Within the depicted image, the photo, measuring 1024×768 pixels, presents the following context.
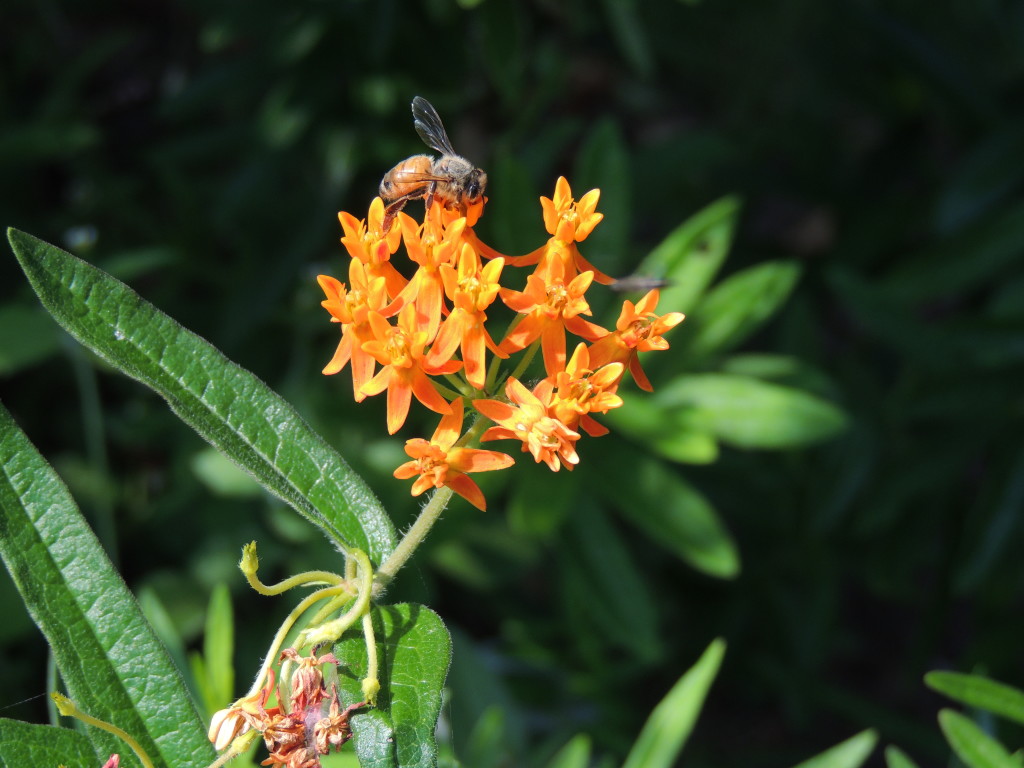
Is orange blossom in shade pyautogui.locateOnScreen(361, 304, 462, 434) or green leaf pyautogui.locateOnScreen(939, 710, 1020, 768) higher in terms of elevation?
orange blossom in shade pyautogui.locateOnScreen(361, 304, 462, 434)

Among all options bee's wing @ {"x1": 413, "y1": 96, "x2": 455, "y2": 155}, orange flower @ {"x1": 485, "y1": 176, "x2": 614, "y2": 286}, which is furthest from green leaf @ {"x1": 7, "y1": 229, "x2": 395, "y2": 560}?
bee's wing @ {"x1": 413, "y1": 96, "x2": 455, "y2": 155}

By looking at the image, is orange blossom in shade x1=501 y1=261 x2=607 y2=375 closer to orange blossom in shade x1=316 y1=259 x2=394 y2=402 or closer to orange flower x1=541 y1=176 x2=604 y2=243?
orange flower x1=541 y1=176 x2=604 y2=243

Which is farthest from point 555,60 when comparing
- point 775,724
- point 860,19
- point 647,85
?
point 775,724

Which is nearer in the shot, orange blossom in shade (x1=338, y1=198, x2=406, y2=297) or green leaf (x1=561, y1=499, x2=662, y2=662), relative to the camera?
orange blossom in shade (x1=338, y1=198, x2=406, y2=297)

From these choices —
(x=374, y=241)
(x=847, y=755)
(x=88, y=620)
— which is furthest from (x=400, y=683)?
(x=847, y=755)

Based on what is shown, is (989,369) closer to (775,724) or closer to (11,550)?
(775,724)

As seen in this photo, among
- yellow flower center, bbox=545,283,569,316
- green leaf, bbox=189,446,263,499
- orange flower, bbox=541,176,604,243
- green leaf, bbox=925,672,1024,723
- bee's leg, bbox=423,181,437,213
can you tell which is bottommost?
green leaf, bbox=925,672,1024,723
